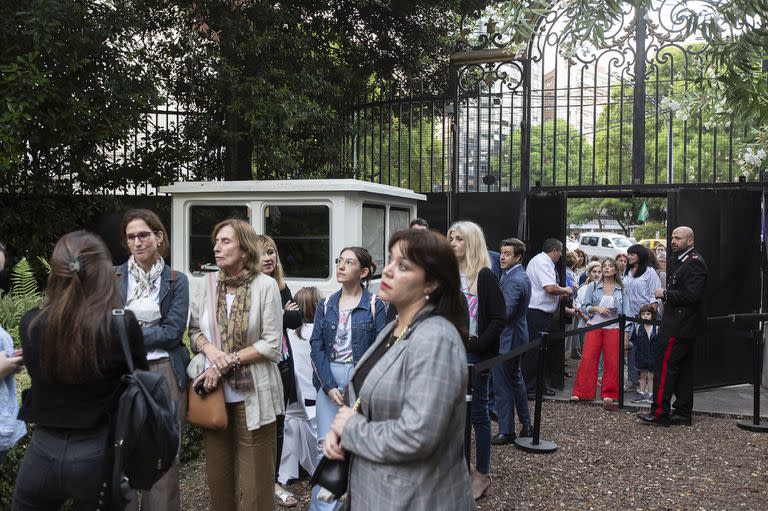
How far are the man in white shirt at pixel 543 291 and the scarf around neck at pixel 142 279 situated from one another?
5.27 m

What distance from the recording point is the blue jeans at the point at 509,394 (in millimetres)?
6586

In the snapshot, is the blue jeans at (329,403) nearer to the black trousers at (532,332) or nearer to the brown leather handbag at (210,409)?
the brown leather handbag at (210,409)

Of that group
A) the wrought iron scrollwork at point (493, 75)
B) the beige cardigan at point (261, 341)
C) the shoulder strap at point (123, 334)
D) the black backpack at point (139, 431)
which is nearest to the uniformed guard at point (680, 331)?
the wrought iron scrollwork at point (493, 75)

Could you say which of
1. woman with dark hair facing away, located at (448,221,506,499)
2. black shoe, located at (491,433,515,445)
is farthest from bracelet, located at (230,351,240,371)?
black shoe, located at (491,433,515,445)

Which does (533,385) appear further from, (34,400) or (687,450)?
(34,400)

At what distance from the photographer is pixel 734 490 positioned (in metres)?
5.59

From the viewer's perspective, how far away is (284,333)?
206 inches

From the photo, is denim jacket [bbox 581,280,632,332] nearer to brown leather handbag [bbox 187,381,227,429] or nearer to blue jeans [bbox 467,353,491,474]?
blue jeans [bbox 467,353,491,474]

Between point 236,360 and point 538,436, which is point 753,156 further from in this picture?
point 236,360

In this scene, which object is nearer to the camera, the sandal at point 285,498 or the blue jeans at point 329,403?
the blue jeans at point 329,403

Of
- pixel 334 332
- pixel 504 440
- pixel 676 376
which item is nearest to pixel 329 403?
pixel 334 332

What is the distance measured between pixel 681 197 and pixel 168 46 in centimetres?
777

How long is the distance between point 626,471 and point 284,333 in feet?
10.3

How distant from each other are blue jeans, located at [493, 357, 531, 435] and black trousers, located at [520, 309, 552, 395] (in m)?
1.80
